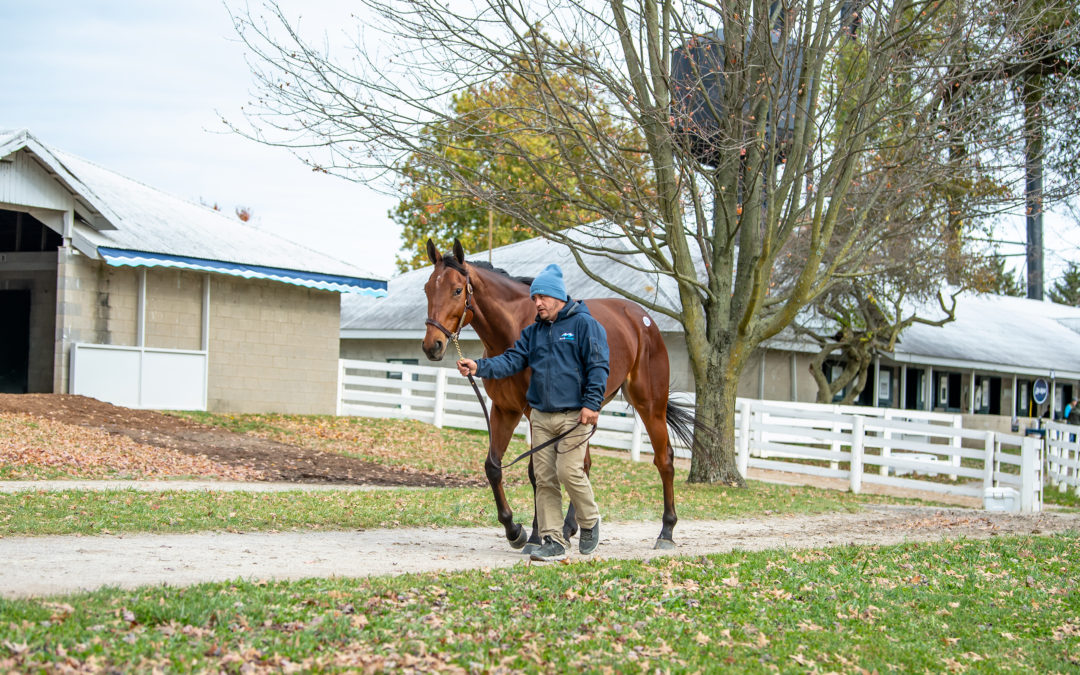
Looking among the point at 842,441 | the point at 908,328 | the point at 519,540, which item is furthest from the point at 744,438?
the point at 908,328

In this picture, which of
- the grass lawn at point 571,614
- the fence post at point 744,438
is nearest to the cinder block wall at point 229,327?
the fence post at point 744,438

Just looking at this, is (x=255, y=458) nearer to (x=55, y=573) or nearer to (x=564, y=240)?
(x=564, y=240)

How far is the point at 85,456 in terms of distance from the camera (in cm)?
1344

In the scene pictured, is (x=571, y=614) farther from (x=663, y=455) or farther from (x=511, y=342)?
(x=663, y=455)

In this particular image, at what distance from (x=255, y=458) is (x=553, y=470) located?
855cm

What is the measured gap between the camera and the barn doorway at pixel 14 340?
888 inches

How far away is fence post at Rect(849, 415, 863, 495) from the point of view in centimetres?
1733

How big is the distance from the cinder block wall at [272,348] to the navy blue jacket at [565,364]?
14.6 m

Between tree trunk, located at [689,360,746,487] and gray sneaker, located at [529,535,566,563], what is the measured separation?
790 centimetres

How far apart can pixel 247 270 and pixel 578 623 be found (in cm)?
1641

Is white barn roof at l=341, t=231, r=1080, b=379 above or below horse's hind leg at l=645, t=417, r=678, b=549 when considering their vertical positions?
above

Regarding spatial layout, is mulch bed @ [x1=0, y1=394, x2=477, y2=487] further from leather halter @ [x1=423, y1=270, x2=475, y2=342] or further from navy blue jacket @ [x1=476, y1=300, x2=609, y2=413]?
navy blue jacket @ [x1=476, y1=300, x2=609, y2=413]

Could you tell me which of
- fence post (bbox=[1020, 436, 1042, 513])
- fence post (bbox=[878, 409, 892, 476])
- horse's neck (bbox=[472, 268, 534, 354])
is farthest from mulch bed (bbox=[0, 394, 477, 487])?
fence post (bbox=[1020, 436, 1042, 513])

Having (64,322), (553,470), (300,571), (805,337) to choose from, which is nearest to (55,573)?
(300,571)
